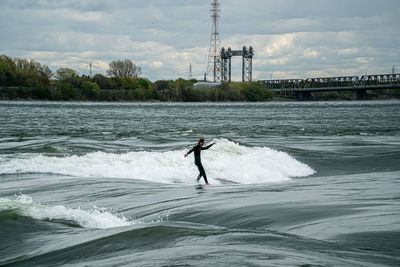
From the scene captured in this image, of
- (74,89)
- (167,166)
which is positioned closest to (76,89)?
(74,89)

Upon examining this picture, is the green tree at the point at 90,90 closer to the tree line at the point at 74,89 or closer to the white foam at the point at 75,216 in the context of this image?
the tree line at the point at 74,89

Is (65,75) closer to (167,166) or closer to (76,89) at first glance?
(76,89)

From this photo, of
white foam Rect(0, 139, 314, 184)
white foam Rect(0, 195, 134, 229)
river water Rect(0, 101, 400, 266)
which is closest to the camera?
river water Rect(0, 101, 400, 266)

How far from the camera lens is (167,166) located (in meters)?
23.2

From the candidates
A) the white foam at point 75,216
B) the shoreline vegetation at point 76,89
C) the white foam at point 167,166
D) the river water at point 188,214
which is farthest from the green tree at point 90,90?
the white foam at point 75,216

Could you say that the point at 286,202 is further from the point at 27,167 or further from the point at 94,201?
the point at 27,167

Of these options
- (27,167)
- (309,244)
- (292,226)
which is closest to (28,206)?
(292,226)

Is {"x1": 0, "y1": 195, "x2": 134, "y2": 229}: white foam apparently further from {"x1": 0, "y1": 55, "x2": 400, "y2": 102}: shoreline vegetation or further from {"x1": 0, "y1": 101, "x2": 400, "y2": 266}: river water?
{"x1": 0, "y1": 55, "x2": 400, "y2": 102}: shoreline vegetation

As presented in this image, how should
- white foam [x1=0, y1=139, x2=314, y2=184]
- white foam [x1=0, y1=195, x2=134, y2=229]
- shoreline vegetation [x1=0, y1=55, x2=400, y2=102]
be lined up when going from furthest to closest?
1. shoreline vegetation [x1=0, y1=55, x2=400, y2=102]
2. white foam [x1=0, y1=139, x2=314, y2=184]
3. white foam [x1=0, y1=195, x2=134, y2=229]

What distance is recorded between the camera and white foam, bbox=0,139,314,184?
21469 mm

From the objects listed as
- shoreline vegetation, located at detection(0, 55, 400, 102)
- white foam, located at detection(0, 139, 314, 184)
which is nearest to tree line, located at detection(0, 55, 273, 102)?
shoreline vegetation, located at detection(0, 55, 400, 102)

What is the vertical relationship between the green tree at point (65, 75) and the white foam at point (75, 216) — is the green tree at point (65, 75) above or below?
above

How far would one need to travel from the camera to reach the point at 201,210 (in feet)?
40.3

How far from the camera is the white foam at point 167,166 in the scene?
2147 centimetres
